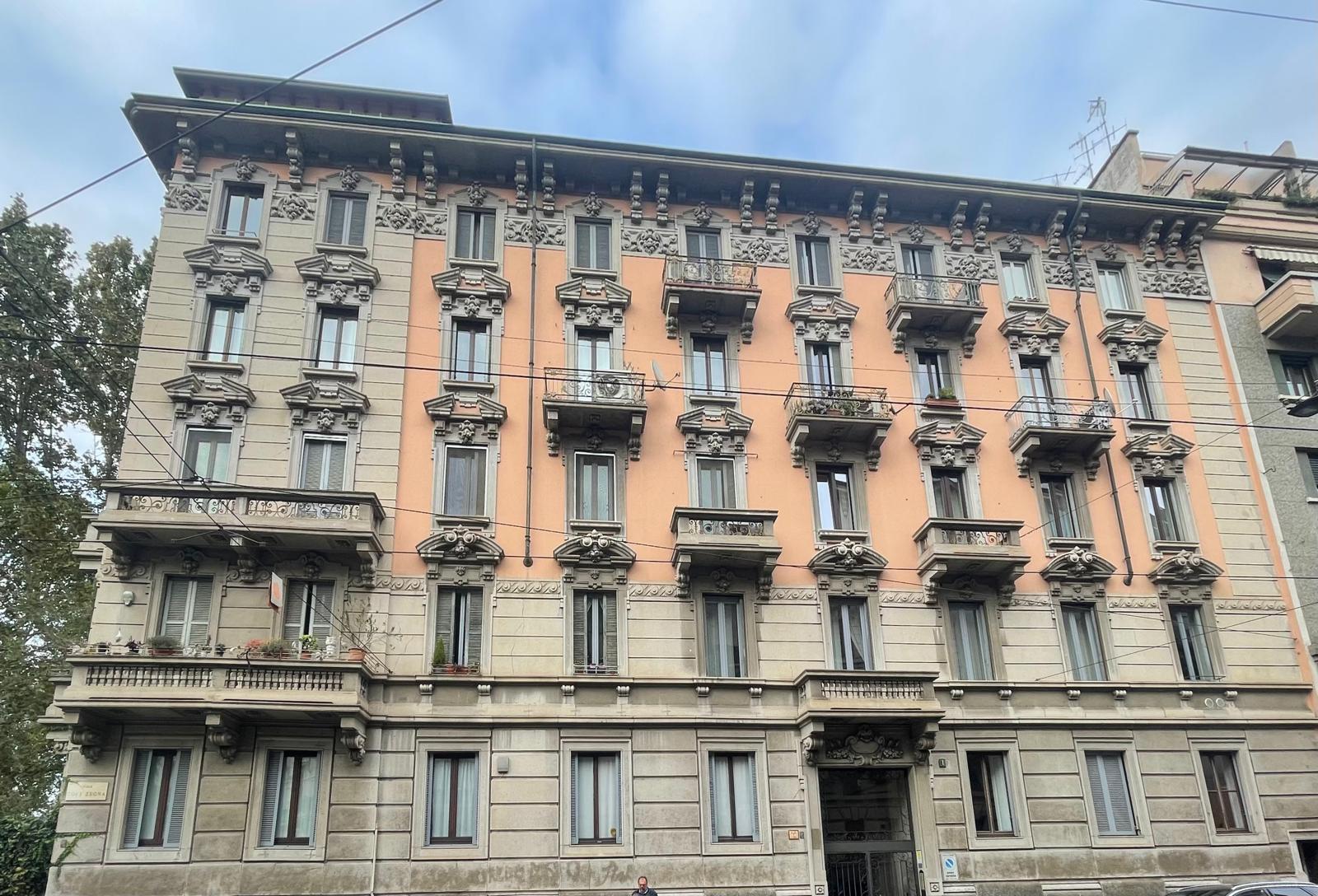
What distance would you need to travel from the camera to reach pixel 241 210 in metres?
26.0

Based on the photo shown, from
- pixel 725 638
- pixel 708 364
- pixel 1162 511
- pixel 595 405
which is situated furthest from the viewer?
pixel 1162 511

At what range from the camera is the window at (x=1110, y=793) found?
916 inches

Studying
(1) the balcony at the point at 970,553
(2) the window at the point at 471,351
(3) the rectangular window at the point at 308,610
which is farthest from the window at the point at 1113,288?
(3) the rectangular window at the point at 308,610

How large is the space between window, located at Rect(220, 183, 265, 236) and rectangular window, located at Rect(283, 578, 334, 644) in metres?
10.1

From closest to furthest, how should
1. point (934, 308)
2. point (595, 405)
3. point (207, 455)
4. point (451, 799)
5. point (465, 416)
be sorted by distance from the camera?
point (451, 799) → point (207, 455) → point (595, 405) → point (465, 416) → point (934, 308)

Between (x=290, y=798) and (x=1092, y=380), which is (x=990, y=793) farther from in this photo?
(x=290, y=798)

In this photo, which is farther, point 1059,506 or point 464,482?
point 1059,506

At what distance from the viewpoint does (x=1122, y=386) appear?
1115 inches

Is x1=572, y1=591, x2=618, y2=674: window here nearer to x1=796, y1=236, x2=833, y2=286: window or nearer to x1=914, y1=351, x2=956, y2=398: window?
x1=914, y1=351, x2=956, y2=398: window

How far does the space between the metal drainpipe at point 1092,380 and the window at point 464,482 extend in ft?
56.4

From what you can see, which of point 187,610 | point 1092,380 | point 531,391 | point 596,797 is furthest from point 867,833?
point 187,610

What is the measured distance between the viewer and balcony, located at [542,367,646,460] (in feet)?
79.4

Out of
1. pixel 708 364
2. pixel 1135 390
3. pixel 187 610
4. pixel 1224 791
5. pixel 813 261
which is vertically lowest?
pixel 1224 791

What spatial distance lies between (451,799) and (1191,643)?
19.6m
